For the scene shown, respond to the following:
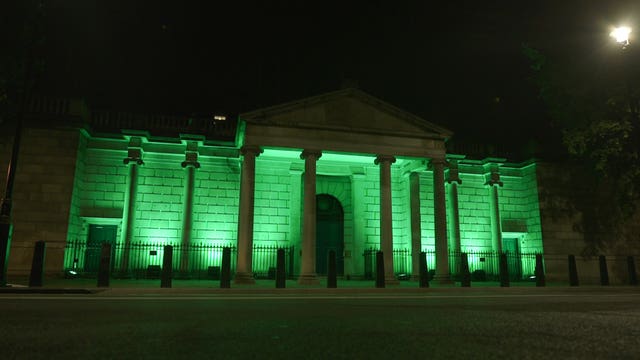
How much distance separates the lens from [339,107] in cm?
2147

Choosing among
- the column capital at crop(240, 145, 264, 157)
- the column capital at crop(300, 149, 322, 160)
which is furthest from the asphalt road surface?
the column capital at crop(300, 149, 322, 160)

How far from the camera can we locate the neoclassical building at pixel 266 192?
2045cm

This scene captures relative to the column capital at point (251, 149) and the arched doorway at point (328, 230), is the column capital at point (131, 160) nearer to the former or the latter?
the column capital at point (251, 149)

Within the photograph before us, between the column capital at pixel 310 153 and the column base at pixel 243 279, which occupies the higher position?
the column capital at pixel 310 153

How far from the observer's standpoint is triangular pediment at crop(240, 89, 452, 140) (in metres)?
20.7

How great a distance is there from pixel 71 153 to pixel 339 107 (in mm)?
12502

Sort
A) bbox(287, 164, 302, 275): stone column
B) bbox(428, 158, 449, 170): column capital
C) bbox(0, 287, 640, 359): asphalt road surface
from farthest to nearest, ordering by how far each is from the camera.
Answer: bbox(287, 164, 302, 275): stone column
bbox(428, 158, 449, 170): column capital
bbox(0, 287, 640, 359): asphalt road surface

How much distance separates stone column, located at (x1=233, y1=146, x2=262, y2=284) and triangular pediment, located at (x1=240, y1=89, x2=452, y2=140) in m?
1.65

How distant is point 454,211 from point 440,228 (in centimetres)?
429

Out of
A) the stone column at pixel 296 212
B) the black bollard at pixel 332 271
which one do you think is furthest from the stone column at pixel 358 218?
the black bollard at pixel 332 271

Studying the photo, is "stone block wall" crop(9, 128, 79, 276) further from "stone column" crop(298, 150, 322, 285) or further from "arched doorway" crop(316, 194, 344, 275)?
"arched doorway" crop(316, 194, 344, 275)

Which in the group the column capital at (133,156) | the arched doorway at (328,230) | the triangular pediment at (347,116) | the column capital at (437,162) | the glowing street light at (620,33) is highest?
the glowing street light at (620,33)

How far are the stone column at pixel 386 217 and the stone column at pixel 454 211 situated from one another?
5214 mm

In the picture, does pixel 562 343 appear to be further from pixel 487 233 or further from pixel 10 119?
pixel 487 233
